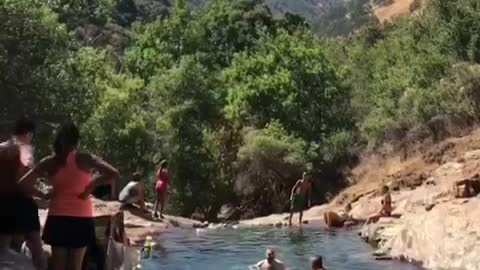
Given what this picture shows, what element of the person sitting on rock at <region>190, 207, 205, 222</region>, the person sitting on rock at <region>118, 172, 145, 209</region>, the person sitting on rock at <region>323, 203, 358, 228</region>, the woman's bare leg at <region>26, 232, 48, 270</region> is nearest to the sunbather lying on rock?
the person sitting on rock at <region>323, 203, 358, 228</region>

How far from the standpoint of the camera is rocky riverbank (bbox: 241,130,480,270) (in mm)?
19359

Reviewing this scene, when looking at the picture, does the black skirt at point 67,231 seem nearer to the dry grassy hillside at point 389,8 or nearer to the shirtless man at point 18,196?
the shirtless man at point 18,196

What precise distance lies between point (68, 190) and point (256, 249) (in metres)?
16.5

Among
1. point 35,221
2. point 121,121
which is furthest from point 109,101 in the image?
point 35,221

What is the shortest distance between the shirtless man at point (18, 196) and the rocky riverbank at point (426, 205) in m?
10.8

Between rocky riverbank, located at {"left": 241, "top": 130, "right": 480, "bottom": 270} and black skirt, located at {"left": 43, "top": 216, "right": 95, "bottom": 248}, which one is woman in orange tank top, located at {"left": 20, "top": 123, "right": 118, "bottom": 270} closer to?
black skirt, located at {"left": 43, "top": 216, "right": 95, "bottom": 248}

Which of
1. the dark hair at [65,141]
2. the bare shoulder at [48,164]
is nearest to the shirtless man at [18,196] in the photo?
the bare shoulder at [48,164]

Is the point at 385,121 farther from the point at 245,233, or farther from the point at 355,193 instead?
the point at 245,233

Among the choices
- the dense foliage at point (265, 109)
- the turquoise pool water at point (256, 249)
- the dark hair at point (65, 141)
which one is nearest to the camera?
the dark hair at point (65, 141)

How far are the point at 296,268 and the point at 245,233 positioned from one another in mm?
8882

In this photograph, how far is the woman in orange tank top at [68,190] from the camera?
27.5ft

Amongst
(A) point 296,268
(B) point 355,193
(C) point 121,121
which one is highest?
(C) point 121,121

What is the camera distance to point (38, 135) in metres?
32.3

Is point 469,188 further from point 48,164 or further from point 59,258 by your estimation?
point 48,164
